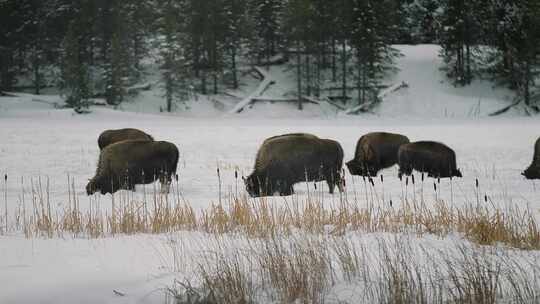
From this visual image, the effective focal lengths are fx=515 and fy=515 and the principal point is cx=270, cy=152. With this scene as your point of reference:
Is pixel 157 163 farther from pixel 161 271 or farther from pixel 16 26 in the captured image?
pixel 16 26

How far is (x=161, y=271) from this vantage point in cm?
416

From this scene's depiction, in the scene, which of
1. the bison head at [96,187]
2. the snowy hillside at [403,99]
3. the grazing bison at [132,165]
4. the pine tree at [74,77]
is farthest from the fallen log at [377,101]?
the bison head at [96,187]

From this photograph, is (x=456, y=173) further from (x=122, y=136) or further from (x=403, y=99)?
(x=403, y=99)

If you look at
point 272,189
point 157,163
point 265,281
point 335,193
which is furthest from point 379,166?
point 265,281

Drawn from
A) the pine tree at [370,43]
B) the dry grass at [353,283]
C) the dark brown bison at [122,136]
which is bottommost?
the dark brown bison at [122,136]

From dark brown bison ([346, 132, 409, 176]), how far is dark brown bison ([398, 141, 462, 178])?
73 cm

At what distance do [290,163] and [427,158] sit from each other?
4.42 metres

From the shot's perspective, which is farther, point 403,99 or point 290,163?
point 403,99

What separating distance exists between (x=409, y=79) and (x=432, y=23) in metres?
11.0

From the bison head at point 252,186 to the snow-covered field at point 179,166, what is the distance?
34cm

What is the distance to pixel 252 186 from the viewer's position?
9.66 metres

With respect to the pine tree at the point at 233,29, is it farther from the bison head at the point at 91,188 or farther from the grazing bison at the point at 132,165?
the bison head at the point at 91,188

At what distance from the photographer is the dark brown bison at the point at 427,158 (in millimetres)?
12484

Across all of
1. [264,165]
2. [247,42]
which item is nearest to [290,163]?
[264,165]
